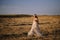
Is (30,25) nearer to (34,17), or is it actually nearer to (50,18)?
(34,17)

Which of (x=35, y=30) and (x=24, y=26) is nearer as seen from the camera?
(x=35, y=30)

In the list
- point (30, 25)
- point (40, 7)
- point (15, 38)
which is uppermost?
point (40, 7)

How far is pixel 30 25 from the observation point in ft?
7.19

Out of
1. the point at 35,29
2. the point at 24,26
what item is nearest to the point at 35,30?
the point at 35,29

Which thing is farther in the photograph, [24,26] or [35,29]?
[24,26]

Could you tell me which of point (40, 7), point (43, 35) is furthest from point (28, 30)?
point (40, 7)

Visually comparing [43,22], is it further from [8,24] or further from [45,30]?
[8,24]

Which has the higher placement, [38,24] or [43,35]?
[38,24]

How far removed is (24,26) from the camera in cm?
227

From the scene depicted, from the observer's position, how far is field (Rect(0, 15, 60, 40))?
2123 millimetres

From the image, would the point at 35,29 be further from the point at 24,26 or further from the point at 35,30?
the point at 24,26

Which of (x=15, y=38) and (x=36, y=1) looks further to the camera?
(x=36, y=1)

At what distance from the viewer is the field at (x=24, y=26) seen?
6.97 feet

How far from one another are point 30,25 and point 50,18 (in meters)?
0.30
